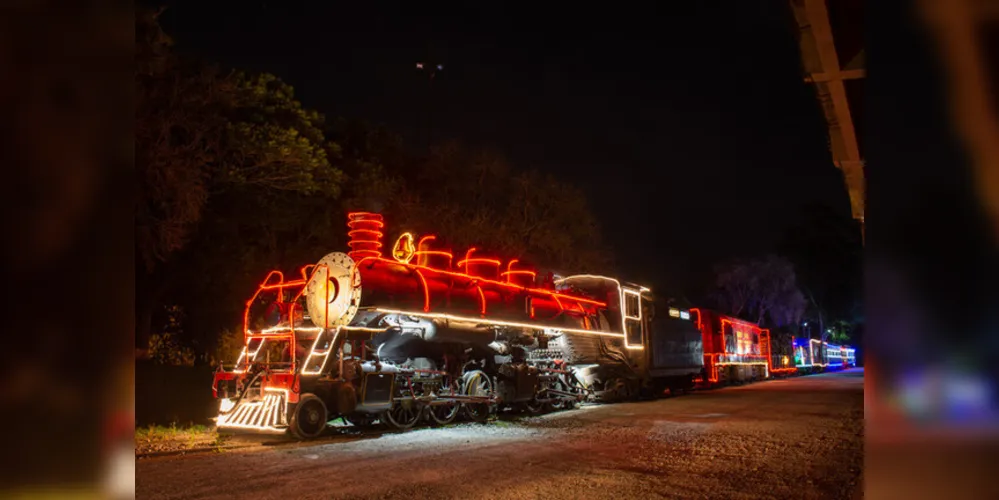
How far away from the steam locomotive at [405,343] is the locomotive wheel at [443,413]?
0.07 ft

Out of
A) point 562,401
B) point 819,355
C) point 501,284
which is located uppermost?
point 501,284

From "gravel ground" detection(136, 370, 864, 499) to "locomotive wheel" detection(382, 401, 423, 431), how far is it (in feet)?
2.01

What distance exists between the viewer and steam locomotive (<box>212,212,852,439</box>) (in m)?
10.7

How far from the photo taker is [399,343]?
12.4m

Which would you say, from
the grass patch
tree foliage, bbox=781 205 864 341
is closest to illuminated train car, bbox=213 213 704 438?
the grass patch

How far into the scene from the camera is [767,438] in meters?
10.4

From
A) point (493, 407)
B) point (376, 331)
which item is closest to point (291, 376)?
point (376, 331)

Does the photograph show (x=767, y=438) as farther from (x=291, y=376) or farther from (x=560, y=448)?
(x=291, y=376)

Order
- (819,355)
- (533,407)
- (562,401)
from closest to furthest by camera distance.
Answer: (533,407)
(562,401)
(819,355)

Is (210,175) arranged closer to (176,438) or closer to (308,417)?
(176,438)

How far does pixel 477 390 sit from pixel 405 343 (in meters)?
1.97

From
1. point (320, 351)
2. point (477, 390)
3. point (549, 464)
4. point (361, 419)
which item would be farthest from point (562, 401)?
point (549, 464)

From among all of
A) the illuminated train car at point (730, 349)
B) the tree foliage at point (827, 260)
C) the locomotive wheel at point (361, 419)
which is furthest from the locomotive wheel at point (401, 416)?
the tree foliage at point (827, 260)

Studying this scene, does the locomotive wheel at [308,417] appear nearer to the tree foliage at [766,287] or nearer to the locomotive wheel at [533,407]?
the locomotive wheel at [533,407]
